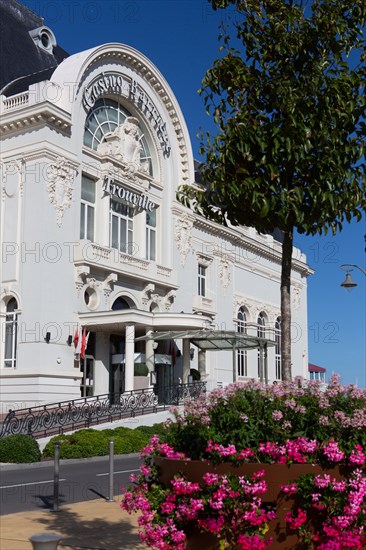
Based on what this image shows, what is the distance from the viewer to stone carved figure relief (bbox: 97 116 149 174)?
37.5 metres

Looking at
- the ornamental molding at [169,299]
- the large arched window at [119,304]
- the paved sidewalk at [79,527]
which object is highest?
the ornamental molding at [169,299]

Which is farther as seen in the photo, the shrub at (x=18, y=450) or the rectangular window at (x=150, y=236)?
the rectangular window at (x=150, y=236)

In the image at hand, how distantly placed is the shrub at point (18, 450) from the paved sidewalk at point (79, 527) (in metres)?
8.60

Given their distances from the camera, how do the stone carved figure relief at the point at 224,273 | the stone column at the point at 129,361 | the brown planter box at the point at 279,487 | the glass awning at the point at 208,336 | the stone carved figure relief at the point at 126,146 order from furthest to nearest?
the stone carved figure relief at the point at 224,273
the stone carved figure relief at the point at 126,146
the glass awning at the point at 208,336
the stone column at the point at 129,361
the brown planter box at the point at 279,487

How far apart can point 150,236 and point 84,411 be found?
14.3m

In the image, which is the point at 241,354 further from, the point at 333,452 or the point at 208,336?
the point at 333,452

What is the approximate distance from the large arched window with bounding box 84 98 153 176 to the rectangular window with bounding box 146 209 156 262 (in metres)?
4.44

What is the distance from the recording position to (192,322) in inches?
1459

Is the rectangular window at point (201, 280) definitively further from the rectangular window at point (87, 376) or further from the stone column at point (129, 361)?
the stone column at point (129, 361)

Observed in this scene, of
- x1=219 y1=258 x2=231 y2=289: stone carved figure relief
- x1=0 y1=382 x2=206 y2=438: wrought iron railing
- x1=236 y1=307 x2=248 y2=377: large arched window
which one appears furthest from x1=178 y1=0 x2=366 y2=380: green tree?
x1=236 y1=307 x2=248 y2=377: large arched window

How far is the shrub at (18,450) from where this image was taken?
20062 mm

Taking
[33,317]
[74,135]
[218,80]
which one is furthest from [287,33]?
[74,135]

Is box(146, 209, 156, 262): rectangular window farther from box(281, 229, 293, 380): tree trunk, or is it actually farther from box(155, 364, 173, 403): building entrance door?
box(281, 229, 293, 380): tree trunk

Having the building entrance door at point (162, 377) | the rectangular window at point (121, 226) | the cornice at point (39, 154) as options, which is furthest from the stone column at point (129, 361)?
the cornice at point (39, 154)
